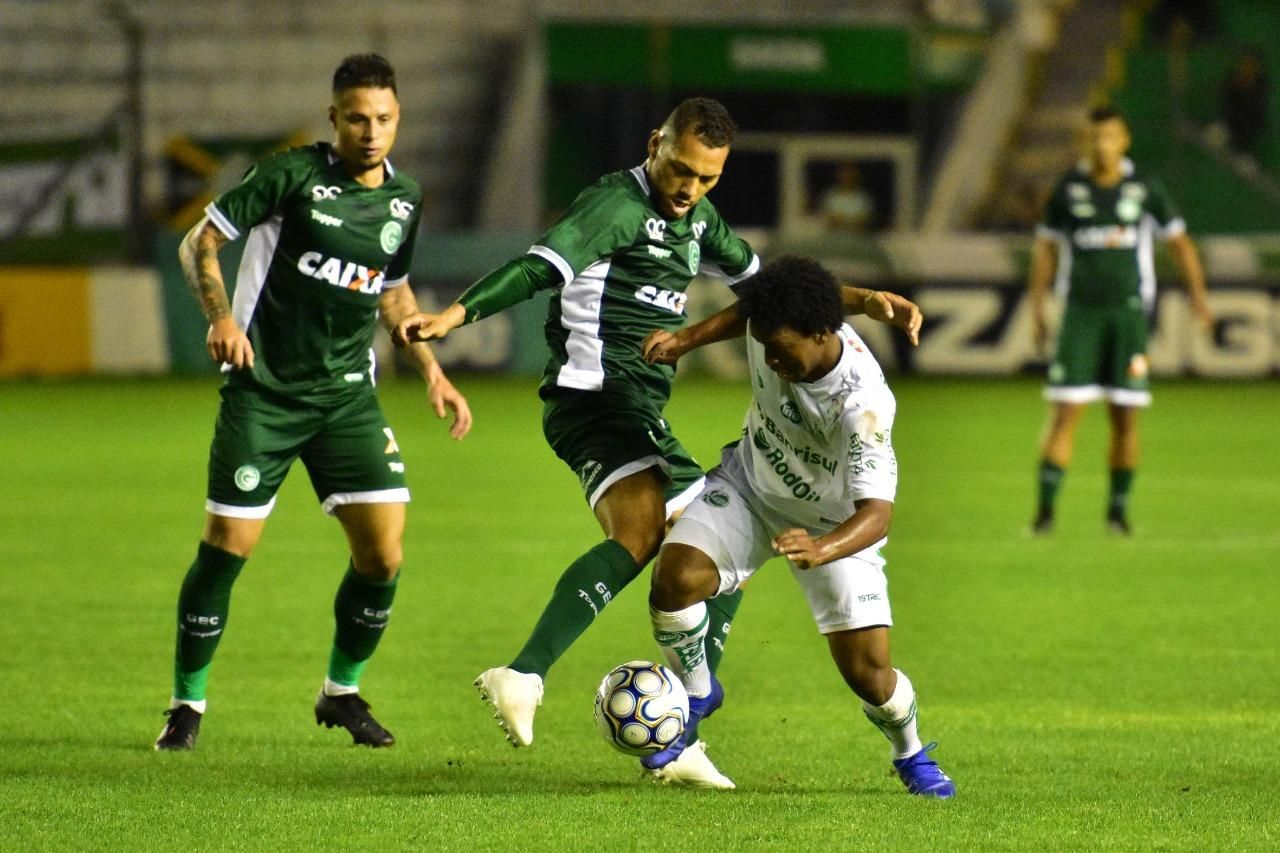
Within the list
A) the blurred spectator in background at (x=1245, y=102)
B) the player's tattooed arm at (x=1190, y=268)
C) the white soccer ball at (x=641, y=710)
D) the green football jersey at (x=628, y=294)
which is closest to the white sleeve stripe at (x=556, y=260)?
the green football jersey at (x=628, y=294)

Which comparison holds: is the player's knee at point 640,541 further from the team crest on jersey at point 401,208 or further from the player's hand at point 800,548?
the team crest on jersey at point 401,208

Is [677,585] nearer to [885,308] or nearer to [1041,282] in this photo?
[885,308]

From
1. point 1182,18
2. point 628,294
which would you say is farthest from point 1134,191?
point 1182,18

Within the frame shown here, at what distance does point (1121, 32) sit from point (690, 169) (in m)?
25.6

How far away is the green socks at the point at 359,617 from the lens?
659 cm

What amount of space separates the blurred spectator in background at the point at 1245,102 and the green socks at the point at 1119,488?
56.7 feet

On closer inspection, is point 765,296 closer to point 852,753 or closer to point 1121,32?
point 852,753

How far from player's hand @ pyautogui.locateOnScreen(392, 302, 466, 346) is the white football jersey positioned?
2.66 feet

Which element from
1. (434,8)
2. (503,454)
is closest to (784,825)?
(503,454)

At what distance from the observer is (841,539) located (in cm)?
526

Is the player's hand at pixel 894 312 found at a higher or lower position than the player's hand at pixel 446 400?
higher

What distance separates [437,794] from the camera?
219 inches

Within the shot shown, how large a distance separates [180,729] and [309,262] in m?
1.44

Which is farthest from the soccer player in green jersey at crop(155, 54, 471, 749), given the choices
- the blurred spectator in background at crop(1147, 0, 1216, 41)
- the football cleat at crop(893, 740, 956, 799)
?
the blurred spectator in background at crop(1147, 0, 1216, 41)
